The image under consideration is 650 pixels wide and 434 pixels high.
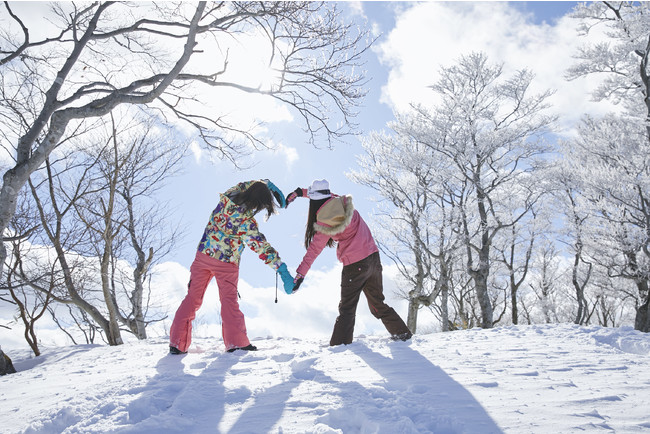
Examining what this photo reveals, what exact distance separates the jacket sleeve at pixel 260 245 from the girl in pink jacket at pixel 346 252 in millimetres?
265

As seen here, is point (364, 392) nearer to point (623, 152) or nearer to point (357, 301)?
point (357, 301)

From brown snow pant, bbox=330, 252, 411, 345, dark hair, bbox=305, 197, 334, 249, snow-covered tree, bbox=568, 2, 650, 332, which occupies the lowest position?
brown snow pant, bbox=330, 252, 411, 345

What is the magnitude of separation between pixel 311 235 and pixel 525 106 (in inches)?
382

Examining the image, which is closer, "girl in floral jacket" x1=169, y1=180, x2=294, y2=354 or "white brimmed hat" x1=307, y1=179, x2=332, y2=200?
"girl in floral jacket" x1=169, y1=180, x2=294, y2=354

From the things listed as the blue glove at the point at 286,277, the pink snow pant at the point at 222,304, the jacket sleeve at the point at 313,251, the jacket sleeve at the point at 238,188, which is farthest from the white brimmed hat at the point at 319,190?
the pink snow pant at the point at 222,304

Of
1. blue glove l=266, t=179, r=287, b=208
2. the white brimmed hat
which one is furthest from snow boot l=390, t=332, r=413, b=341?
blue glove l=266, t=179, r=287, b=208

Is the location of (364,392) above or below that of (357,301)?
below

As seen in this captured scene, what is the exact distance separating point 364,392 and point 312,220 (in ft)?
6.88

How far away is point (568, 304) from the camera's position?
20.4 metres

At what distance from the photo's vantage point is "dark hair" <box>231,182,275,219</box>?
354 cm

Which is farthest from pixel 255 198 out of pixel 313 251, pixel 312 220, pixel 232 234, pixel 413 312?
pixel 413 312

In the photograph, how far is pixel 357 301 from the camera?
3789mm

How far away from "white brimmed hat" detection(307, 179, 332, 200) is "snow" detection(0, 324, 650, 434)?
148 cm

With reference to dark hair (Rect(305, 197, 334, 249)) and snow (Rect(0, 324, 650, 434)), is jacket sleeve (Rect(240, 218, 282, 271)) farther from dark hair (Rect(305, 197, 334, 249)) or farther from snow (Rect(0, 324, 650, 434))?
snow (Rect(0, 324, 650, 434))
